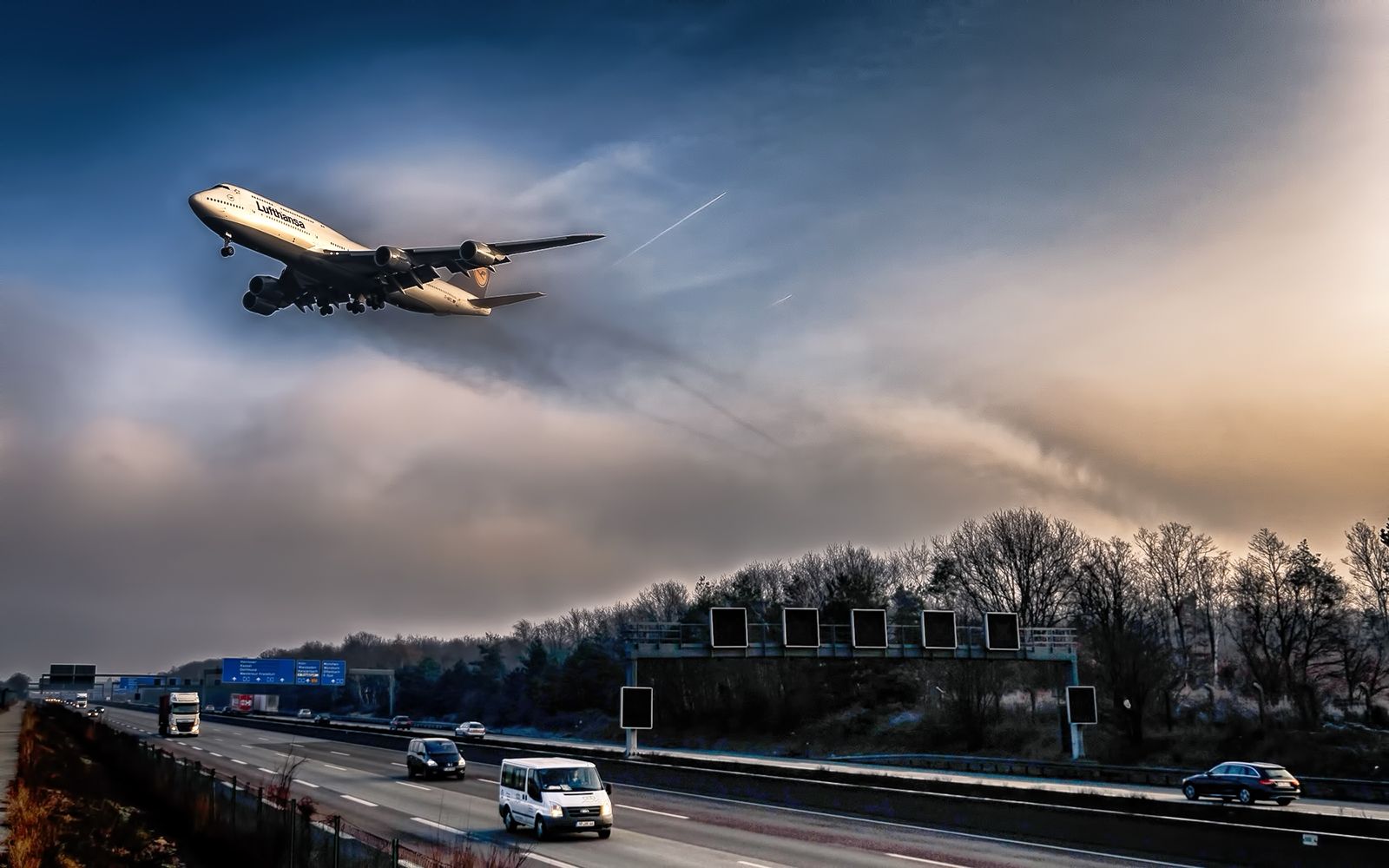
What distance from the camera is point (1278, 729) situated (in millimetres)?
62406

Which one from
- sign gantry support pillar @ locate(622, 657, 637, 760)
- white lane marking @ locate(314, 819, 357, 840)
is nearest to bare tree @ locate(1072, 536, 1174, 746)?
sign gantry support pillar @ locate(622, 657, 637, 760)

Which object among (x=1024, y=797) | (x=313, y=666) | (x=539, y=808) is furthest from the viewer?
(x=313, y=666)

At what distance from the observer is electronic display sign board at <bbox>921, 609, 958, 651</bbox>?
5375cm

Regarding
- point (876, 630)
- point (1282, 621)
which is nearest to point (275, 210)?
point (876, 630)

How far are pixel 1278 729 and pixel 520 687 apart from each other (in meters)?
89.5

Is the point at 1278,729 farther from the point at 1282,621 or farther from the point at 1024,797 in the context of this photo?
the point at 1024,797

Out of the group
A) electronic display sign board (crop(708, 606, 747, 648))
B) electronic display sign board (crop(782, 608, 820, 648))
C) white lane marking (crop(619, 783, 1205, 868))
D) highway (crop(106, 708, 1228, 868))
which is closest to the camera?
white lane marking (crop(619, 783, 1205, 868))

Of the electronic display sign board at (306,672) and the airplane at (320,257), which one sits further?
the electronic display sign board at (306,672)

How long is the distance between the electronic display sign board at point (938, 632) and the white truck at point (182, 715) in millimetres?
54364

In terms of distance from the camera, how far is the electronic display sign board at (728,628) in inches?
1944

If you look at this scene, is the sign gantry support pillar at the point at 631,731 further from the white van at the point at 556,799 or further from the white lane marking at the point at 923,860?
the white lane marking at the point at 923,860

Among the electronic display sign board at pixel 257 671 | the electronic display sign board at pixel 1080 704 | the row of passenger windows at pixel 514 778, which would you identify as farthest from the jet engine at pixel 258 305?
the electronic display sign board at pixel 257 671

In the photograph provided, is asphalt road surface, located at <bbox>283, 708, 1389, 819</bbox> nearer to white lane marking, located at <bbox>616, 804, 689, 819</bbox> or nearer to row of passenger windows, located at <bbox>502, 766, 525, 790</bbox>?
white lane marking, located at <bbox>616, 804, 689, 819</bbox>

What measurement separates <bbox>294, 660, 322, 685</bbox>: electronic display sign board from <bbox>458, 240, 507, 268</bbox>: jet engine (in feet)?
296
